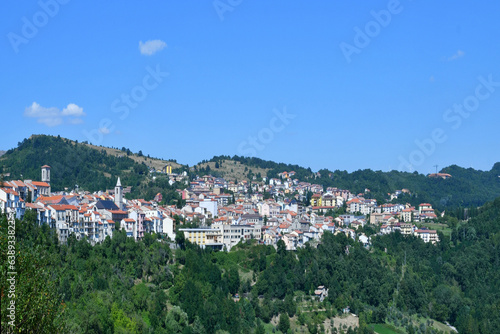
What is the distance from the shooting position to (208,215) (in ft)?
191

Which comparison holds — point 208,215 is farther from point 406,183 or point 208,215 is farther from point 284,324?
point 406,183

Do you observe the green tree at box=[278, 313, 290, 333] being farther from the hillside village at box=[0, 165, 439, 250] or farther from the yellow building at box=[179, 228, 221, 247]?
the hillside village at box=[0, 165, 439, 250]

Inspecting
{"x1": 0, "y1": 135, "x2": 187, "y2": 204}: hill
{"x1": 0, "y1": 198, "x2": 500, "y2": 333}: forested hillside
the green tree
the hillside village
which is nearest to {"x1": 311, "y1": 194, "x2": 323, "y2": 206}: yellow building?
the hillside village

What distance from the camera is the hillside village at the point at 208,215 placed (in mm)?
43812

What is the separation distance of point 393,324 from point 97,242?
19442mm

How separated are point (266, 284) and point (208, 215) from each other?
52.2 feet

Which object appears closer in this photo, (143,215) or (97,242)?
(97,242)

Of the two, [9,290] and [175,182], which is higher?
[175,182]

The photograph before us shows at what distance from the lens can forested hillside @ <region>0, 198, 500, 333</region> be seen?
35.5 meters

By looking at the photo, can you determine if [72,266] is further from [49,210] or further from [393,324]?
[393,324]

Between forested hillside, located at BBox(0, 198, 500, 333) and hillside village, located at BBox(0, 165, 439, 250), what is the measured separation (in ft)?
6.60

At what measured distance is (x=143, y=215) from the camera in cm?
4859

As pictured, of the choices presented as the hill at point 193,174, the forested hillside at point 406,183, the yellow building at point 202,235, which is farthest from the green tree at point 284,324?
the forested hillside at point 406,183

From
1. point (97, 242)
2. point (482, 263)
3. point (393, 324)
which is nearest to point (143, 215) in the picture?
point (97, 242)
